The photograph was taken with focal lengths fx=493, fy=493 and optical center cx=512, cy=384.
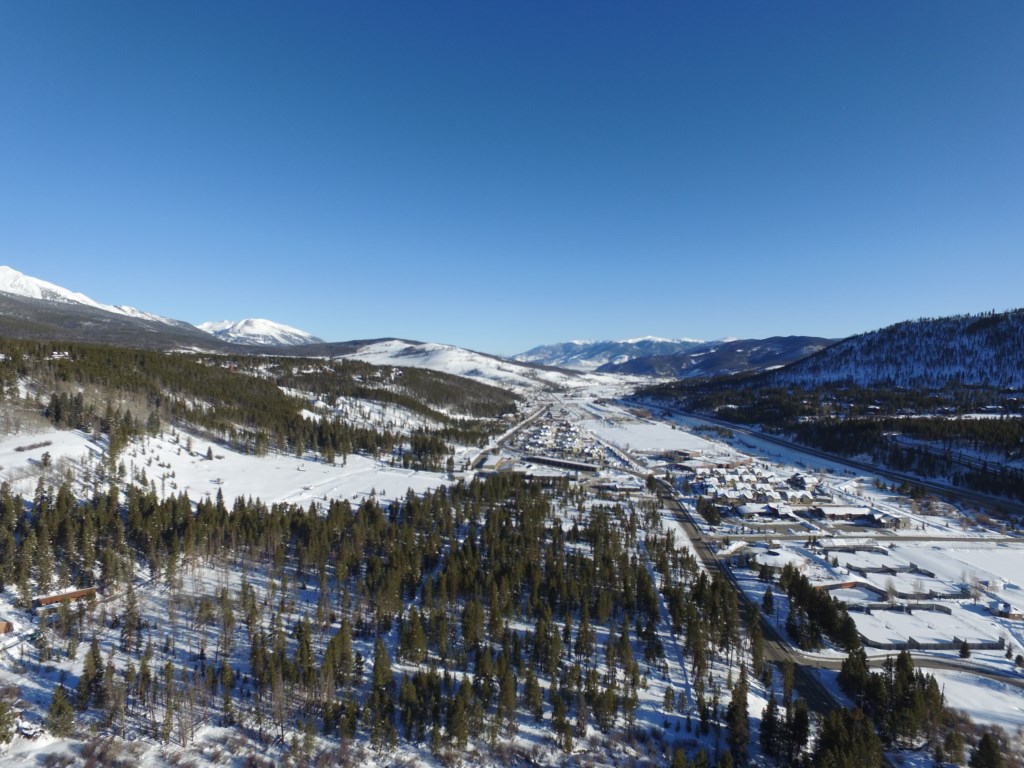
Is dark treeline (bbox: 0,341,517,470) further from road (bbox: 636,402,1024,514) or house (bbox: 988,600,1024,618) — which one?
road (bbox: 636,402,1024,514)

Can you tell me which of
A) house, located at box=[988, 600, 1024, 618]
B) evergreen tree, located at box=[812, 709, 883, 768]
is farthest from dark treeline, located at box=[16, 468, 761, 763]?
house, located at box=[988, 600, 1024, 618]

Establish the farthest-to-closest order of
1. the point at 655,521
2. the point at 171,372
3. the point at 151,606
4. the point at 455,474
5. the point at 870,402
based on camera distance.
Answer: the point at 870,402 → the point at 171,372 → the point at 455,474 → the point at 655,521 → the point at 151,606

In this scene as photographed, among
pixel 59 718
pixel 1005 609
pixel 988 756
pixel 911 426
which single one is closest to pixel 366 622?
pixel 59 718

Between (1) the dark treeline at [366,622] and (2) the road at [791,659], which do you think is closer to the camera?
(1) the dark treeline at [366,622]

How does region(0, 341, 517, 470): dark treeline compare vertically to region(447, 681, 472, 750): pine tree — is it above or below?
above

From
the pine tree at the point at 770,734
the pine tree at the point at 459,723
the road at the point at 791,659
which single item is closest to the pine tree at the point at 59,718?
the pine tree at the point at 459,723

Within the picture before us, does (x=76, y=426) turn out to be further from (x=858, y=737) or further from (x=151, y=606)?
(x=858, y=737)

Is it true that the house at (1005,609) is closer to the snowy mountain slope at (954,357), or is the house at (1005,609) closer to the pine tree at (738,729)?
the pine tree at (738,729)

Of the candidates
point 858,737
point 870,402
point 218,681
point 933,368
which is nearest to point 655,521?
point 858,737
